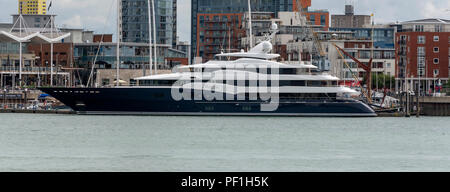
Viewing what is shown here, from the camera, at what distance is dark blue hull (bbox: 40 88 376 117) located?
67.8 m

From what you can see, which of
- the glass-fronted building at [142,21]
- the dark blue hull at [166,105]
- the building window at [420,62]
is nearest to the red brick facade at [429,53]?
the building window at [420,62]

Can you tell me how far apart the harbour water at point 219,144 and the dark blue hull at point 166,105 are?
1078mm

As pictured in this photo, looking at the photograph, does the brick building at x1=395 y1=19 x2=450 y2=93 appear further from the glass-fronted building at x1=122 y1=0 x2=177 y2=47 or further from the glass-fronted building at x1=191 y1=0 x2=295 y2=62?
A: the glass-fronted building at x1=122 y1=0 x2=177 y2=47

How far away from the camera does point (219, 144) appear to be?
46812 millimetres

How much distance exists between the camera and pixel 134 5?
15200 cm

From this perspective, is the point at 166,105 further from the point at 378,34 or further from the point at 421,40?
the point at 378,34

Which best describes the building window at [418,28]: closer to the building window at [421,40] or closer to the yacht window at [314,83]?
the building window at [421,40]

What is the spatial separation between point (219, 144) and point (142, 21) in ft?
352

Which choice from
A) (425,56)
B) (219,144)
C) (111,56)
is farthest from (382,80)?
(219,144)
